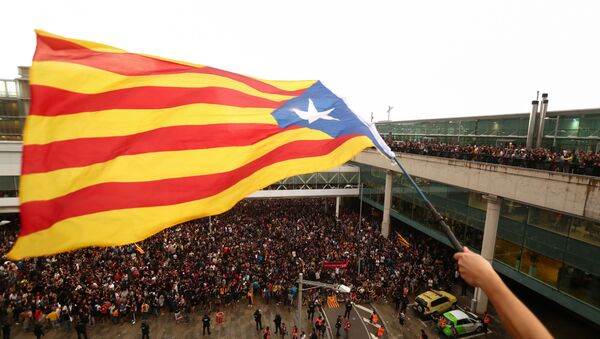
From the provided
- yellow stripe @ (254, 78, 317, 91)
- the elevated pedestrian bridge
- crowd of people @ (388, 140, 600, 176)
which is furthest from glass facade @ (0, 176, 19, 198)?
crowd of people @ (388, 140, 600, 176)

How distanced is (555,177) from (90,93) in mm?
19495

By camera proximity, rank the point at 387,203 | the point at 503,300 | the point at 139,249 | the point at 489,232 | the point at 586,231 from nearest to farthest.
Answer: the point at 503,300 → the point at 586,231 → the point at 489,232 → the point at 139,249 → the point at 387,203

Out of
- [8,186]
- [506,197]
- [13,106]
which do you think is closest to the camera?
[506,197]

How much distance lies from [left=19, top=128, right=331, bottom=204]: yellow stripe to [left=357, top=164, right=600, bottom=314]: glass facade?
18.5 meters

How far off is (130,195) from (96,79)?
2069 millimetres

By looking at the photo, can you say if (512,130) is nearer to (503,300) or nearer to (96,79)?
(503,300)

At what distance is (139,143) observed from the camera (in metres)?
5.17

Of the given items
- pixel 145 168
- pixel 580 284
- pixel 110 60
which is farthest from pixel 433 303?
pixel 110 60

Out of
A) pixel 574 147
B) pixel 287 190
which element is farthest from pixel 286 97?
pixel 287 190

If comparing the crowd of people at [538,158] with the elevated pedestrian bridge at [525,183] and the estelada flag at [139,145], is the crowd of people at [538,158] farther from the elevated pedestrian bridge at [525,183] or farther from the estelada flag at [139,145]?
the estelada flag at [139,145]

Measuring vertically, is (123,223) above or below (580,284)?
above

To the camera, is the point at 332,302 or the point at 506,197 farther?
the point at 332,302

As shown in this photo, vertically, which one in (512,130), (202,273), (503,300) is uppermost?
(512,130)

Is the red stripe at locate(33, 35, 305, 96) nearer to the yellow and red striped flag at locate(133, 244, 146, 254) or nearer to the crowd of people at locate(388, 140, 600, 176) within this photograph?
the crowd of people at locate(388, 140, 600, 176)
